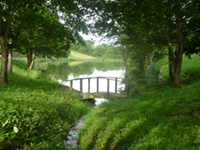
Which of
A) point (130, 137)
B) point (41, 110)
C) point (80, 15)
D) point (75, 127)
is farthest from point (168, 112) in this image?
point (80, 15)

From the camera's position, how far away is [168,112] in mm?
6629

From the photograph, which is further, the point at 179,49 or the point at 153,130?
the point at 179,49

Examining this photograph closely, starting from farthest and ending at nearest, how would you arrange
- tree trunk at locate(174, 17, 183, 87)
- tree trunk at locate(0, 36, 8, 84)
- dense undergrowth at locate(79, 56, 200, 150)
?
tree trunk at locate(174, 17, 183, 87), tree trunk at locate(0, 36, 8, 84), dense undergrowth at locate(79, 56, 200, 150)

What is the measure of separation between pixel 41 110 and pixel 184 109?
20.5 feet

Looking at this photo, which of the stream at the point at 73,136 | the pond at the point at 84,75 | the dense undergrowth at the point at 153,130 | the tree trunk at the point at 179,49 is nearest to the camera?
the dense undergrowth at the point at 153,130

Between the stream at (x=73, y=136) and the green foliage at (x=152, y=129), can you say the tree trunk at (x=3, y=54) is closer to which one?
the stream at (x=73, y=136)

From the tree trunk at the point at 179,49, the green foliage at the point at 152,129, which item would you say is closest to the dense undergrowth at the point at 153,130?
the green foliage at the point at 152,129

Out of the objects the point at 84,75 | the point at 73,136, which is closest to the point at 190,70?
the point at 73,136

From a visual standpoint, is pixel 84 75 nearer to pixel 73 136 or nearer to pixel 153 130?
pixel 73 136

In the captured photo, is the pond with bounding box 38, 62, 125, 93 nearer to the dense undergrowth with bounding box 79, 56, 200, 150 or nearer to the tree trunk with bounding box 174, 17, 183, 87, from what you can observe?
the tree trunk with bounding box 174, 17, 183, 87

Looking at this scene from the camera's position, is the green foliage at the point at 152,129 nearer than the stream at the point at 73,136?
Yes

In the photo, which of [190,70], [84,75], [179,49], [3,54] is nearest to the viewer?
[3,54]

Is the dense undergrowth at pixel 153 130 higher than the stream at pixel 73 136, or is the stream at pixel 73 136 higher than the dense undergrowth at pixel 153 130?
the dense undergrowth at pixel 153 130

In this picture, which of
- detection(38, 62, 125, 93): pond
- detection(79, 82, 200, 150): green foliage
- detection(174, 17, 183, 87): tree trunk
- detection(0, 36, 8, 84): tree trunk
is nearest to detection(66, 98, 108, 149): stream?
detection(79, 82, 200, 150): green foliage
